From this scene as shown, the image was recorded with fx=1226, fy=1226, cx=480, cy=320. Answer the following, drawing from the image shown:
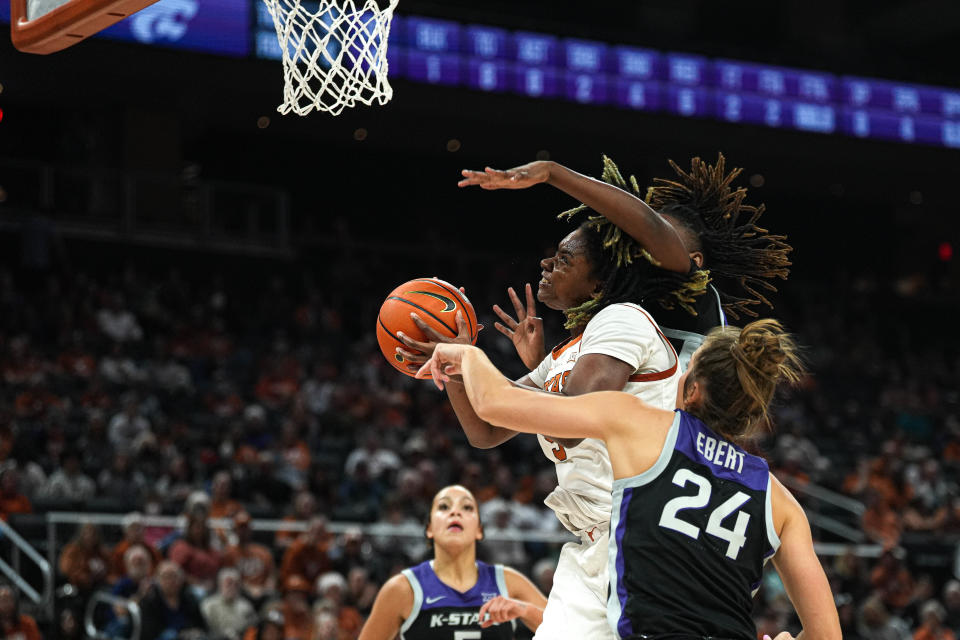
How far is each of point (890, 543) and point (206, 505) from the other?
640cm

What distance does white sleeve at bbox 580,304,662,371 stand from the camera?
313 centimetres

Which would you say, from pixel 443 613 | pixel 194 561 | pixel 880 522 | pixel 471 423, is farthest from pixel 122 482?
pixel 880 522

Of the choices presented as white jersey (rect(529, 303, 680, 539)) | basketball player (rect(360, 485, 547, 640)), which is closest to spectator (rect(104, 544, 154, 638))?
basketball player (rect(360, 485, 547, 640))

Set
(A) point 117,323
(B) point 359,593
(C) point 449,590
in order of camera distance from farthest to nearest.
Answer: (A) point 117,323, (B) point 359,593, (C) point 449,590

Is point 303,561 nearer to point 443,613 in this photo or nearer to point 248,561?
point 248,561

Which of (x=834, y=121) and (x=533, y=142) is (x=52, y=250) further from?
(x=834, y=121)

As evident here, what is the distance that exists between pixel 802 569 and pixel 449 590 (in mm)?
2620

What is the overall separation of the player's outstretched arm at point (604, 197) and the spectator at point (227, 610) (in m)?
5.33

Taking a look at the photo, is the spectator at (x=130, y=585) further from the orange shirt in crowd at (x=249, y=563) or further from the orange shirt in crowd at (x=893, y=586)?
the orange shirt in crowd at (x=893, y=586)

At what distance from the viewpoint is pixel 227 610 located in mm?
7875

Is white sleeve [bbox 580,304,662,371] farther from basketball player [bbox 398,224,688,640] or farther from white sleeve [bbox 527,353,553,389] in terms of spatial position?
white sleeve [bbox 527,353,553,389]

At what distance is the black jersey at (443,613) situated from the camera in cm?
514

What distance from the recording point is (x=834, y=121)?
50.1ft

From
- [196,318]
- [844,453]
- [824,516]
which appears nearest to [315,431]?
[196,318]
